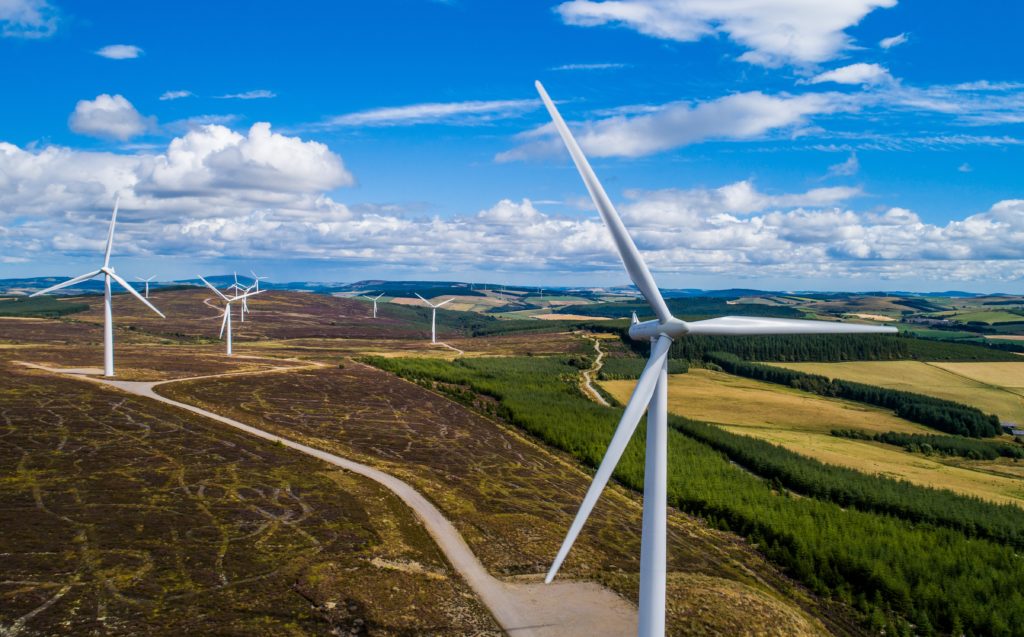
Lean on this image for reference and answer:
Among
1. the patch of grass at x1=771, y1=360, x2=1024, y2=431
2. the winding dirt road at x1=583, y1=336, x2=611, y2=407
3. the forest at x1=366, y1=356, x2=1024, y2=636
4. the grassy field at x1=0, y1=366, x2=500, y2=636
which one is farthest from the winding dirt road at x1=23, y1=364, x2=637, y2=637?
the patch of grass at x1=771, y1=360, x2=1024, y2=431

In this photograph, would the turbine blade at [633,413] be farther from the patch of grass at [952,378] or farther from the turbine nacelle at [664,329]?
the patch of grass at [952,378]

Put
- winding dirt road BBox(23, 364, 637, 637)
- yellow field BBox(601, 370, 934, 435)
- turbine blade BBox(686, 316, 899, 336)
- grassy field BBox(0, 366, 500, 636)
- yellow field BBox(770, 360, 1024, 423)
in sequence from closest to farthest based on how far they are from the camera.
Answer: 1. turbine blade BBox(686, 316, 899, 336)
2. grassy field BBox(0, 366, 500, 636)
3. winding dirt road BBox(23, 364, 637, 637)
4. yellow field BBox(601, 370, 934, 435)
5. yellow field BBox(770, 360, 1024, 423)

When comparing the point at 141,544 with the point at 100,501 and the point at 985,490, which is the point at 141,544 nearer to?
the point at 100,501

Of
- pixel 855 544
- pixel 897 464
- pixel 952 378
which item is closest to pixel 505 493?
pixel 855 544

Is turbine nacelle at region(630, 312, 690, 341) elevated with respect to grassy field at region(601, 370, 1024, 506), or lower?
elevated

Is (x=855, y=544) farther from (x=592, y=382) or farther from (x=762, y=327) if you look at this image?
(x=592, y=382)

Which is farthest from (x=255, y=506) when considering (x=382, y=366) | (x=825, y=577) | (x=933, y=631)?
(x=382, y=366)

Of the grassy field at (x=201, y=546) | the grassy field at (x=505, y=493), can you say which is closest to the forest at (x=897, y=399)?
the grassy field at (x=505, y=493)

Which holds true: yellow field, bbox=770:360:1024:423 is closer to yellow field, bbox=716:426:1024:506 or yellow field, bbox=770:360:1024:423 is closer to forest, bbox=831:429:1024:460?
forest, bbox=831:429:1024:460
